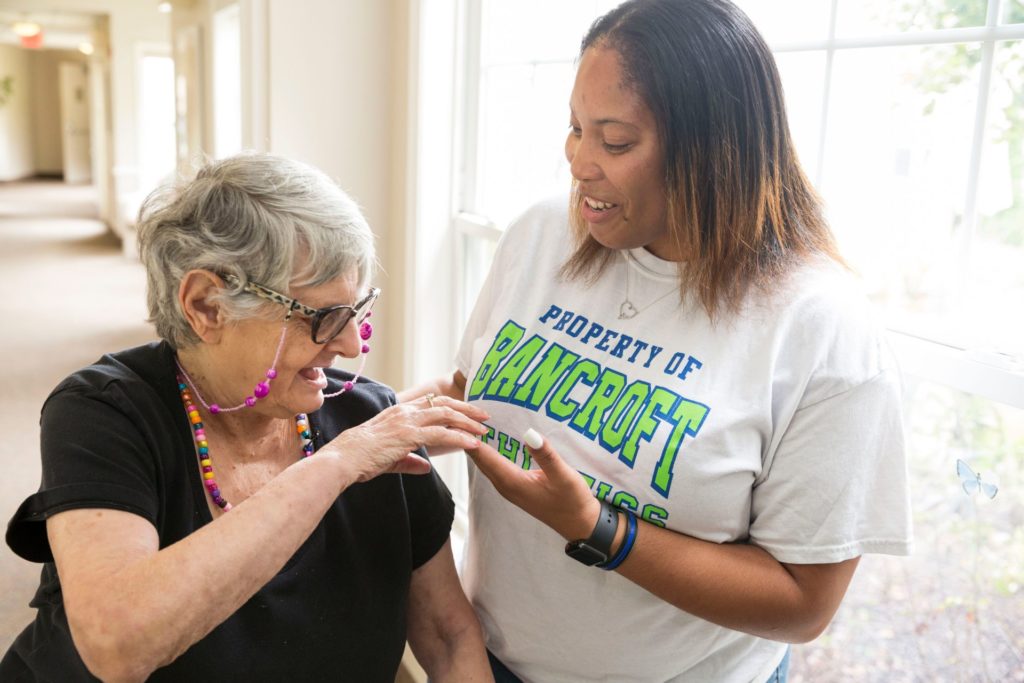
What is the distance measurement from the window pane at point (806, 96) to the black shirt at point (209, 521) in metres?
0.86

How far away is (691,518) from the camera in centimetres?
124

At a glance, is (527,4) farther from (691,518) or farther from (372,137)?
(691,518)

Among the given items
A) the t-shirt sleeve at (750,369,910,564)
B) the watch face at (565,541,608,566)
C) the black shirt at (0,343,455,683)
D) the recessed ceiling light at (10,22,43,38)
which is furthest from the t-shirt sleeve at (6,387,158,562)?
the recessed ceiling light at (10,22,43,38)

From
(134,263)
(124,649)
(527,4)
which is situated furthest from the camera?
(134,263)

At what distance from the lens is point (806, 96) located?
166 cm

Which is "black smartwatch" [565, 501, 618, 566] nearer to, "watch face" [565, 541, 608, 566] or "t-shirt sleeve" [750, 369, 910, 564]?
"watch face" [565, 541, 608, 566]

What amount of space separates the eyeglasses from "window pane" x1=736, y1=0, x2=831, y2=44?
855 millimetres

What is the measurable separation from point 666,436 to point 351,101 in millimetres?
2202

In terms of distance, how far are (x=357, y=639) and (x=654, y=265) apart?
731 mm

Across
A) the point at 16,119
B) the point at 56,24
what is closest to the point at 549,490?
the point at 56,24

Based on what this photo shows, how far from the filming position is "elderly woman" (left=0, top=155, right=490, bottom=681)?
1134 millimetres

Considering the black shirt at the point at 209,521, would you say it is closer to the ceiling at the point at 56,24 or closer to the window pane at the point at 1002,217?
the window pane at the point at 1002,217

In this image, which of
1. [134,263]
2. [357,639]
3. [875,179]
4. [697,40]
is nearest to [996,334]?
[875,179]

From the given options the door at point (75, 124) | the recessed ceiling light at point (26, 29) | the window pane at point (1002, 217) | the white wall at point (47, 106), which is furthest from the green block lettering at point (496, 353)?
the white wall at point (47, 106)
